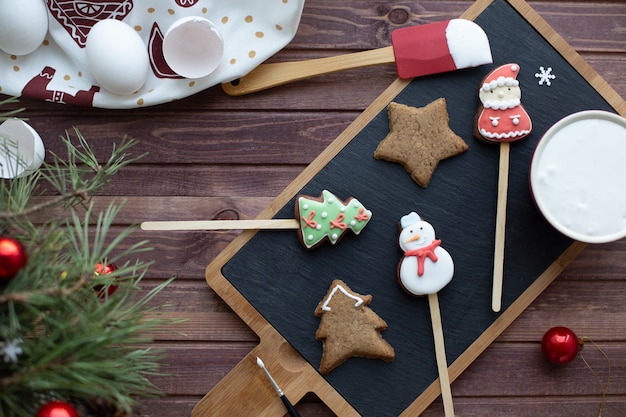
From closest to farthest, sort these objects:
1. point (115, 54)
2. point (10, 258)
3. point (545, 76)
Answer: point (10, 258)
point (115, 54)
point (545, 76)

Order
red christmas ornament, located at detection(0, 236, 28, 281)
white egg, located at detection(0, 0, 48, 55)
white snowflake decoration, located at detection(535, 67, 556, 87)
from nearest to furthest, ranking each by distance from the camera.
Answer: red christmas ornament, located at detection(0, 236, 28, 281), white egg, located at detection(0, 0, 48, 55), white snowflake decoration, located at detection(535, 67, 556, 87)

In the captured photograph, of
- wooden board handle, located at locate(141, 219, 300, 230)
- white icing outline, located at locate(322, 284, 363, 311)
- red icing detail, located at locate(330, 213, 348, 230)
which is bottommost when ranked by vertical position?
white icing outline, located at locate(322, 284, 363, 311)

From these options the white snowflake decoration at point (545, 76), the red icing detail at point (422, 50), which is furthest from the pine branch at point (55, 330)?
the white snowflake decoration at point (545, 76)

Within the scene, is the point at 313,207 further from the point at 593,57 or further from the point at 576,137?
the point at 593,57

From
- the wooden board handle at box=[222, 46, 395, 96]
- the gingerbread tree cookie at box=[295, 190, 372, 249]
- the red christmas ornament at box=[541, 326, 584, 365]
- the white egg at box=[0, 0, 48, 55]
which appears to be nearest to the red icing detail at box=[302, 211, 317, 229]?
the gingerbread tree cookie at box=[295, 190, 372, 249]

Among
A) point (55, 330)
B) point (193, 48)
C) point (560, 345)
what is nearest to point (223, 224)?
point (193, 48)

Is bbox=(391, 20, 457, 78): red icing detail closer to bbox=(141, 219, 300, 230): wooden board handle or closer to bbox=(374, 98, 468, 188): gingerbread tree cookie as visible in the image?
bbox=(374, 98, 468, 188): gingerbread tree cookie

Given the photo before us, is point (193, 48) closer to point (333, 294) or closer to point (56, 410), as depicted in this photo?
point (333, 294)
